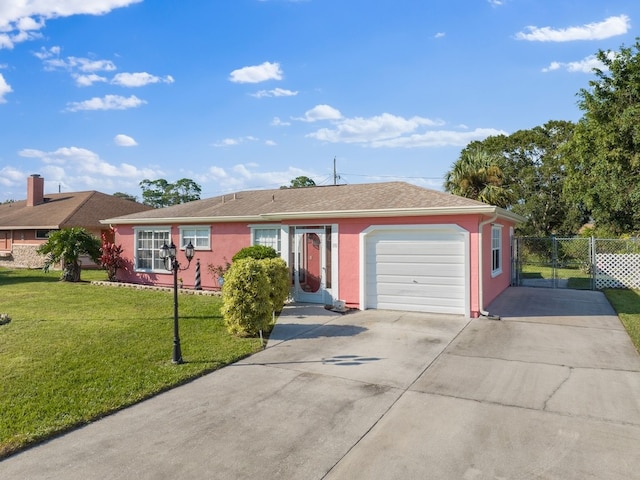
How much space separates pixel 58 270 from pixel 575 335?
970 inches

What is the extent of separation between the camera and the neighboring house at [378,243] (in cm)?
989

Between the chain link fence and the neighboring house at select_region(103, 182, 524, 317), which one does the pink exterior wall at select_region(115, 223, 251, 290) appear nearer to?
the neighboring house at select_region(103, 182, 524, 317)

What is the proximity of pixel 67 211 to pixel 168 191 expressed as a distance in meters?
41.7

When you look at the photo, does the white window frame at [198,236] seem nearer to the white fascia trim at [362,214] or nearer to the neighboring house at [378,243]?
the neighboring house at [378,243]

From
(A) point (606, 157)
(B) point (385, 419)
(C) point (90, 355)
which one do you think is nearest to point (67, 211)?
(C) point (90, 355)

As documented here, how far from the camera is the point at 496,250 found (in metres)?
13.0

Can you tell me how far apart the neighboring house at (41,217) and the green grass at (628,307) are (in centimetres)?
2330

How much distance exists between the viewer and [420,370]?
6.08 m

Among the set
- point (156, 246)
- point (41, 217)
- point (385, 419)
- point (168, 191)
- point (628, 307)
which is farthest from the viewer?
point (168, 191)

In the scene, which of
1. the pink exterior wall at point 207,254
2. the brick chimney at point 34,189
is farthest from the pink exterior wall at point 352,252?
the brick chimney at point 34,189

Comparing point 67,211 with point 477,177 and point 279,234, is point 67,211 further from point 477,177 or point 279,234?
point 477,177

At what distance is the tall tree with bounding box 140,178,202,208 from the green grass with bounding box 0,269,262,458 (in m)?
53.4

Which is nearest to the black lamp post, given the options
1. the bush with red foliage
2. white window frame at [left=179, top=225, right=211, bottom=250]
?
white window frame at [left=179, top=225, right=211, bottom=250]

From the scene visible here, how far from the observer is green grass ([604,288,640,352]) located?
8336 millimetres
